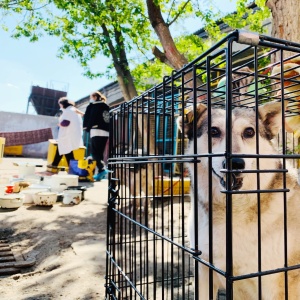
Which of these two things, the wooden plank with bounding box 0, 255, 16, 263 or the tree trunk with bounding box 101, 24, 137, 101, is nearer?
the wooden plank with bounding box 0, 255, 16, 263

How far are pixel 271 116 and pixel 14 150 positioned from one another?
16.6 metres

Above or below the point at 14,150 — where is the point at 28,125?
above

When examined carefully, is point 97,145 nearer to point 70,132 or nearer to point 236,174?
point 70,132

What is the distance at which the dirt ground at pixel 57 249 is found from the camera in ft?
6.49

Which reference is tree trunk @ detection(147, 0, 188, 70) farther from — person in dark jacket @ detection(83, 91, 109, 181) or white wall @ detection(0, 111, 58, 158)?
white wall @ detection(0, 111, 58, 158)

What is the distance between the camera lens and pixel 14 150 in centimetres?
1579

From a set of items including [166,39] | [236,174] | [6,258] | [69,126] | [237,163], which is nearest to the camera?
[237,163]

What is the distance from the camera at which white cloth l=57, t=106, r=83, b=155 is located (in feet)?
24.4

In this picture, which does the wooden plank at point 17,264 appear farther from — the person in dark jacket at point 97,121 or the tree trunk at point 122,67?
the tree trunk at point 122,67

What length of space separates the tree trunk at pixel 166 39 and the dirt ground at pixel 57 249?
268 centimetres

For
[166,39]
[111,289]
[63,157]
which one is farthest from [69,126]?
[111,289]

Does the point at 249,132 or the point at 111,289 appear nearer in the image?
the point at 249,132

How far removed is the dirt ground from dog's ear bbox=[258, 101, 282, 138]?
152 centimetres

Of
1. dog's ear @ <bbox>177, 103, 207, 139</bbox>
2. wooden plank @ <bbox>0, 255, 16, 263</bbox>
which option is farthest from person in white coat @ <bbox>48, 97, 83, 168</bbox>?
dog's ear @ <bbox>177, 103, 207, 139</bbox>
